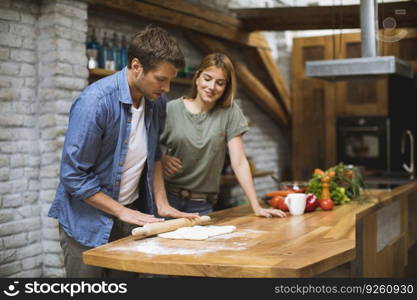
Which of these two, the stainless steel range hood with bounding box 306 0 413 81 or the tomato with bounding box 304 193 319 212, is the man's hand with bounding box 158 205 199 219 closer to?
the tomato with bounding box 304 193 319 212

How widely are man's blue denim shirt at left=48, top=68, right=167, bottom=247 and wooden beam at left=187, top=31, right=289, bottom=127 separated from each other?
3740 millimetres

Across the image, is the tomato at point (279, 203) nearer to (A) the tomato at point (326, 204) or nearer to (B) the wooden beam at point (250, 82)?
(A) the tomato at point (326, 204)

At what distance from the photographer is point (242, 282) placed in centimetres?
201

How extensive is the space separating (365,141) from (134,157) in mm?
5165

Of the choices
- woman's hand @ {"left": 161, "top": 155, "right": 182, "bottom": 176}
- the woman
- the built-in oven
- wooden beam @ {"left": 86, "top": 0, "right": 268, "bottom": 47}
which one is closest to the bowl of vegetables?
the woman

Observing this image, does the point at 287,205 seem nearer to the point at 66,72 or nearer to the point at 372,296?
the point at 372,296

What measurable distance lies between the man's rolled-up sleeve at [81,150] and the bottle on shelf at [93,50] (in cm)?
229

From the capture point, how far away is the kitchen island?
198cm

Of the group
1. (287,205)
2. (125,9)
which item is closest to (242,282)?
(287,205)

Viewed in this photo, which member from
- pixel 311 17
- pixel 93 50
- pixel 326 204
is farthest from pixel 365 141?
pixel 326 204

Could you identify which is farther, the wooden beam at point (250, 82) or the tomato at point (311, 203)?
the wooden beam at point (250, 82)

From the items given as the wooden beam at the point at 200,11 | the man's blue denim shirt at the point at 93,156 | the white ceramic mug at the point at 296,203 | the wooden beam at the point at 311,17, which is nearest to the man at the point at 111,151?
the man's blue denim shirt at the point at 93,156

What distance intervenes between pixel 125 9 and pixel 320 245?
123 inches

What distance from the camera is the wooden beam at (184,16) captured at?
4.83 metres
